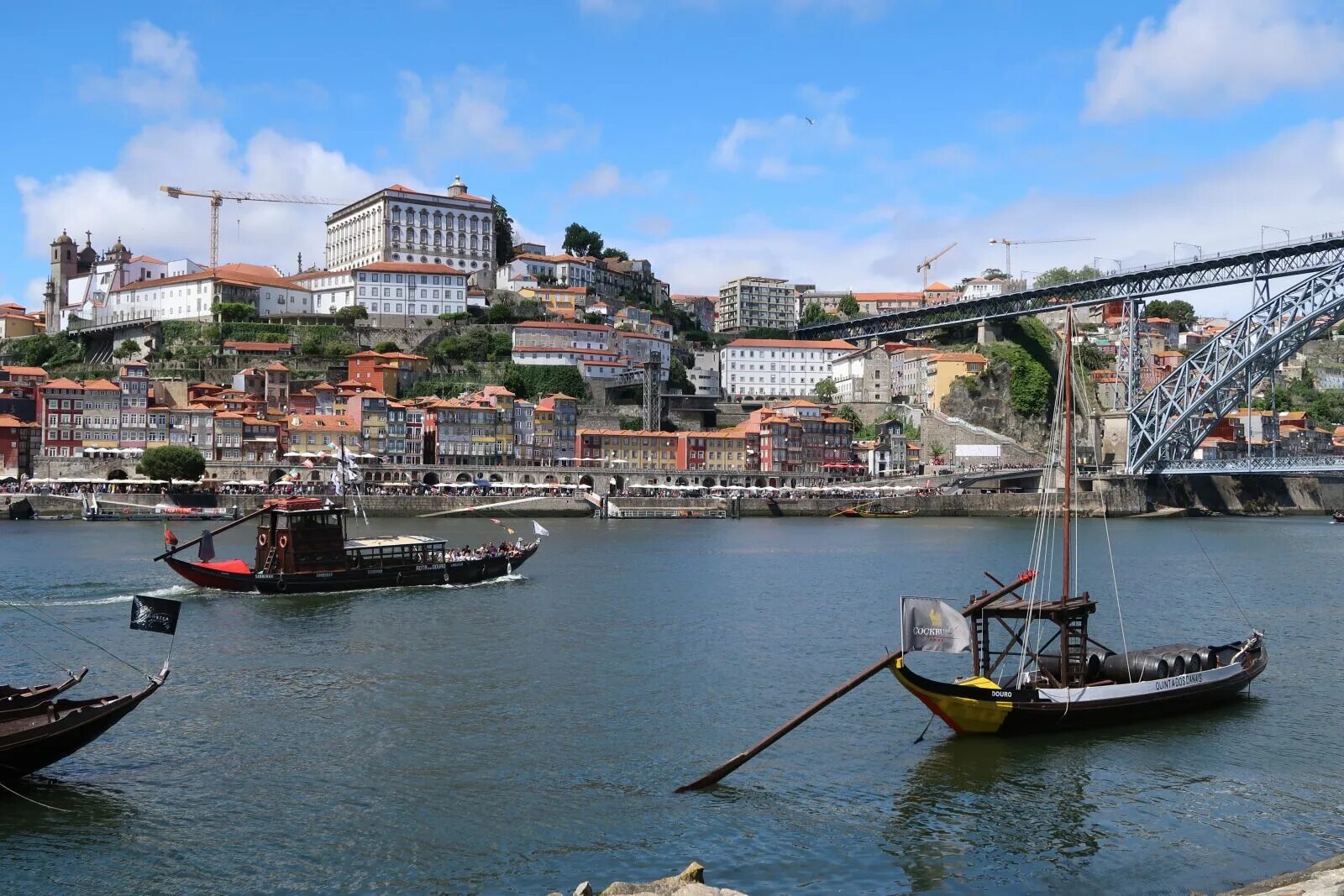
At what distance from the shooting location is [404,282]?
82.5 meters

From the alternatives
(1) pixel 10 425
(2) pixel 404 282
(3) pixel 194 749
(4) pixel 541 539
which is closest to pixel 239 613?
(3) pixel 194 749

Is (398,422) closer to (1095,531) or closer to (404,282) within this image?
(404,282)

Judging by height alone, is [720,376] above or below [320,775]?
above

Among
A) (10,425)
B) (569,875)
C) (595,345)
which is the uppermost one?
(595,345)

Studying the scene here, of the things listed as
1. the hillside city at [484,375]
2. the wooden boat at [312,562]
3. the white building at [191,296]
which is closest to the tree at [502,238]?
the hillside city at [484,375]

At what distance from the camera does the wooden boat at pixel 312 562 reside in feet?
90.2

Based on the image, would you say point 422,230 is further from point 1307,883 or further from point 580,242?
point 1307,883

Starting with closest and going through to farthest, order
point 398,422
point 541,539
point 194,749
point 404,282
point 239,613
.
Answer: point 194,749 < point 239,613 < point 541,539 < point 398,422 < point 404,282

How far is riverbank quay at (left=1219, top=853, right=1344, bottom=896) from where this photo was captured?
8.91 m

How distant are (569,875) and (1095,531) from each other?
47257 millimetres

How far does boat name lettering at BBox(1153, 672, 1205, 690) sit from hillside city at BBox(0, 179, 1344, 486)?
47.9m

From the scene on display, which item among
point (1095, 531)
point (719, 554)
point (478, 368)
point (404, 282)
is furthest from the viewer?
point (404, 282)

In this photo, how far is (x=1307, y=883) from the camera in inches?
367

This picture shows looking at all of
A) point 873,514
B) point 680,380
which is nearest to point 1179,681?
point 873,514
